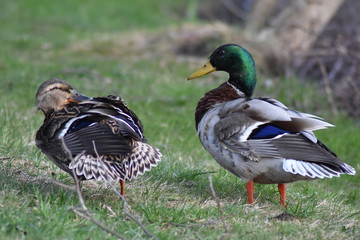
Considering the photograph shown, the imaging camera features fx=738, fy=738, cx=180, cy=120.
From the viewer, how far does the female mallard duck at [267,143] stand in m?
5.09

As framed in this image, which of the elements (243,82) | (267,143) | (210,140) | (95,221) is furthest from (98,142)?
(243,82)

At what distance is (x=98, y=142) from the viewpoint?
4871 millimetres

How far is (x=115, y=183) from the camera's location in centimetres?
575

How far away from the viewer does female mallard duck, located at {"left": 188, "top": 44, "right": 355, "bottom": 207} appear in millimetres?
5086

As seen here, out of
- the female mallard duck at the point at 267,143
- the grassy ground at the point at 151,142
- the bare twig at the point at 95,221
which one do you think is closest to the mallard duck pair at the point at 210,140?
the female mallard duck at the point at 267,143

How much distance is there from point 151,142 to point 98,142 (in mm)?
3209

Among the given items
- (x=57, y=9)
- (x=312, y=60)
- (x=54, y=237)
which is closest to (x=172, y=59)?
(x=312, y=60)

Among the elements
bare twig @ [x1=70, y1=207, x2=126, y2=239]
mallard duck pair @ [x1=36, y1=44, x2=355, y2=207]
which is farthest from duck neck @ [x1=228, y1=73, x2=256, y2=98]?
bare twig @ [x1=70, y1=207, x2=126, y2=239]

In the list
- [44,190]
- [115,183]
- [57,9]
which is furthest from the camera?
[57,9]

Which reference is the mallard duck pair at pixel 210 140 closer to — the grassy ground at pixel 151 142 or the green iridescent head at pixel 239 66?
the grassy ground at pixel 151 142

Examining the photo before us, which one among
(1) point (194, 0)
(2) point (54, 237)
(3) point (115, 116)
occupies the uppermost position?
(3) point (115, 116)

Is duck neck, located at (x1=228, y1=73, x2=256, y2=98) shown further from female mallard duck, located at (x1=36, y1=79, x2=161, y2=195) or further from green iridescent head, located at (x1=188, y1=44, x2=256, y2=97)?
female mallard duck, located at (x1=36, y1=79, x2=161, y2=195)

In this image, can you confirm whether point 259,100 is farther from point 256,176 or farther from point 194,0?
point 194,0

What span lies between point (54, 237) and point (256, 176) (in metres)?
1.74
